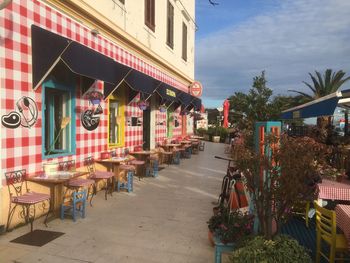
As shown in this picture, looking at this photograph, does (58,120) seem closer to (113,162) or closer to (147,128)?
(113,162)

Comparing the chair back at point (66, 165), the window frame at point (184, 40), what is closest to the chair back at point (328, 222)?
the chair back at point (66, 165)

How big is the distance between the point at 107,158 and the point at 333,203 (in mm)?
5025

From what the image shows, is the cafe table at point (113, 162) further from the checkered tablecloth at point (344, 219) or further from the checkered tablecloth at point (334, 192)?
the checkered tablecloth at point (344, 219)

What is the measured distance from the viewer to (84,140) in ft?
25.5

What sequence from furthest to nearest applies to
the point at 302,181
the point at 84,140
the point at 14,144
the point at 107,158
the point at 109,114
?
the point at 109,114 → the point at 107,158 → the point at 84,140 → the point at 14,144 → the point at 302,181

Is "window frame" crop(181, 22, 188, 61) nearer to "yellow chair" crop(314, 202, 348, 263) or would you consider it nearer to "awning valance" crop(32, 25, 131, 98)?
"awning valance" crop(32, 25, 131, 98)

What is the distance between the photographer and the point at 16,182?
5469 millimetres

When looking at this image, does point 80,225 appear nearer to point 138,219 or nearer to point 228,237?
point 138,219

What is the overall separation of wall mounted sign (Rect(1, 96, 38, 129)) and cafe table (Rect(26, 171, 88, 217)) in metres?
0.86

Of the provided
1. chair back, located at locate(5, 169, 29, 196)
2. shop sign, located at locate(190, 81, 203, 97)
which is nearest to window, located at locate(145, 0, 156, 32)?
chair back, located at locate(5, 169, 29, 196)

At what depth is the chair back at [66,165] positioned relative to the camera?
22.2ft

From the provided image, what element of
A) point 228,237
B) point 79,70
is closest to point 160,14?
point 79,70

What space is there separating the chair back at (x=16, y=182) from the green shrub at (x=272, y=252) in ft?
11.8

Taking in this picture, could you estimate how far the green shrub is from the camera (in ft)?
10.7
